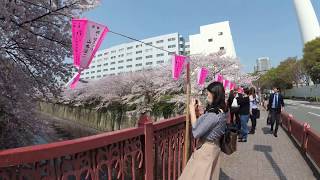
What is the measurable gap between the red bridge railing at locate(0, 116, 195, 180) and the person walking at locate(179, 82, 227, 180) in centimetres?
55

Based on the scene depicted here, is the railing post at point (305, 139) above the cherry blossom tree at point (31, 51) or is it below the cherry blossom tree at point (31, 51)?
below

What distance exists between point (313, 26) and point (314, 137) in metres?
85.0

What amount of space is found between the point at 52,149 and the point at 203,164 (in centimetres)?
203

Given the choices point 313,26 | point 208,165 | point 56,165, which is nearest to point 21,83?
point 208,165

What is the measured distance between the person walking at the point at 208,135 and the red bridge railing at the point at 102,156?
0.55 m

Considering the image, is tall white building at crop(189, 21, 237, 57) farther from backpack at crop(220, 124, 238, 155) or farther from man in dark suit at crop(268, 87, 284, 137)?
backpack at crop(220, 124, 238, 155)

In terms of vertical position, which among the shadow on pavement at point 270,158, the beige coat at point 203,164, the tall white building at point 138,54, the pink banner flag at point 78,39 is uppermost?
the tall white building at point 138,54

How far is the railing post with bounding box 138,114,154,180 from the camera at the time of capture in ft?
13.9

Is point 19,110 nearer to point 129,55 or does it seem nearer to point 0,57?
point 0,57

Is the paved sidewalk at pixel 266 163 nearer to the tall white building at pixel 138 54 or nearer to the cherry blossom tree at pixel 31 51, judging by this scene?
the cherry blossom tree at pixel 31 51

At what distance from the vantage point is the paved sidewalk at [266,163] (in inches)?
292

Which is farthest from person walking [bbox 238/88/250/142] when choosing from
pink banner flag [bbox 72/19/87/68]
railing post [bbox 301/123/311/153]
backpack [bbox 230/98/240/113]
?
pink banner flag [bbox 72/19/87/68]

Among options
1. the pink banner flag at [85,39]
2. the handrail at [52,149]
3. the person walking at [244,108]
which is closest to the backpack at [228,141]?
the handrail at [52,149]

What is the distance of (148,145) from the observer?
14.1 ft
